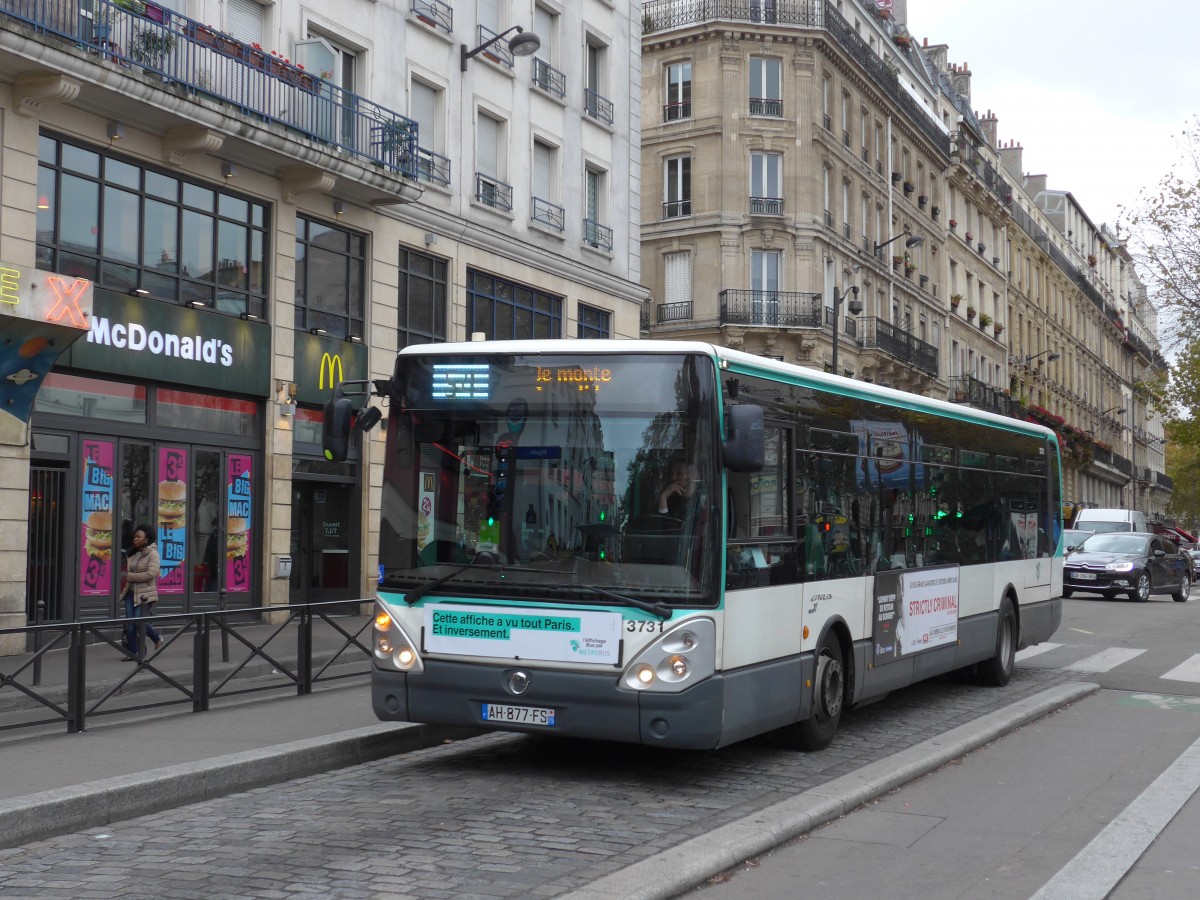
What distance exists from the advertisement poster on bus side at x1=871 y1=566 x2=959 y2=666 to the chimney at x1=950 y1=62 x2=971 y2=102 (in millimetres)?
60486

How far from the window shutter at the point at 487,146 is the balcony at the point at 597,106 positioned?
3411 millimetres

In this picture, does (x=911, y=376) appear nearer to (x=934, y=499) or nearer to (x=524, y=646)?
(x=934, y=499)

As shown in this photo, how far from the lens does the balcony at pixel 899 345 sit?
46312 mm

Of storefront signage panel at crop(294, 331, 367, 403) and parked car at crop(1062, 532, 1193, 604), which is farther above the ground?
storefront signage panel at crop(294, 331, 367, 403)

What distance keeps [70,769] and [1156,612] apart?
23458 millimetres

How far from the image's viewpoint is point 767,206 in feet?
141

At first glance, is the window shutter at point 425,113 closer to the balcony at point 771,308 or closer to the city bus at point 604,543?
the city bus at point 604,543

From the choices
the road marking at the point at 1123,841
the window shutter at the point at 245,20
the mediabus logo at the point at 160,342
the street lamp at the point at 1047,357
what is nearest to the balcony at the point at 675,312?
the window shutter at the point at 245,20

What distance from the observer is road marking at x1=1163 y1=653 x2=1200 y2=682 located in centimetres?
1553

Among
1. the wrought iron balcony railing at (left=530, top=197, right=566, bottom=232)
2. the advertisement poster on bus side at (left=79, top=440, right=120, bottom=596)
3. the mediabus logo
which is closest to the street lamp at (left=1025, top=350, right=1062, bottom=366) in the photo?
the wrought iron balcony railing at (left=530, top=197, right=566, bottom=232)

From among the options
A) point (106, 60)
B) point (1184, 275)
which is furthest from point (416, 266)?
point (1184, 275)

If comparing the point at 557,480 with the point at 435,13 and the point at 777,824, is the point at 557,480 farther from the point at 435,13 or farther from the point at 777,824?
the point at 435,13

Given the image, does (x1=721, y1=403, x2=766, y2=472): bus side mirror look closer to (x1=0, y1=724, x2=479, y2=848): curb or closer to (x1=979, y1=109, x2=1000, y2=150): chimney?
(x1=0, y1=724, x2=479, y2=848): curb

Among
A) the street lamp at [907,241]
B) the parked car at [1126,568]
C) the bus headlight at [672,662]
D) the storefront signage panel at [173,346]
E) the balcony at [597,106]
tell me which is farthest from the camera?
the street lamp at [907,241]
